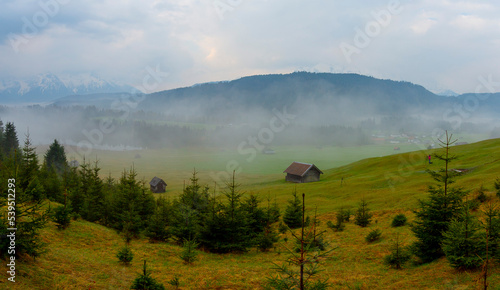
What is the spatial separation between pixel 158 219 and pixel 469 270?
23.1m

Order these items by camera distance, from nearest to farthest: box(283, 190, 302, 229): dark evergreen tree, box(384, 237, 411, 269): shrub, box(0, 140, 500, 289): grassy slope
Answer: box(0, 140, 500, 289): grassy slope, box(384, 237, 411, 269): shrub, box(283, 190, 302, 229): dark evergreen tree

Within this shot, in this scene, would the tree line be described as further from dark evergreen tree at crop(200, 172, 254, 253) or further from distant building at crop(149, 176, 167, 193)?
distant building at crop(149, 176, 167, 193)

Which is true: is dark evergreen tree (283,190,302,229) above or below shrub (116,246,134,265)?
below

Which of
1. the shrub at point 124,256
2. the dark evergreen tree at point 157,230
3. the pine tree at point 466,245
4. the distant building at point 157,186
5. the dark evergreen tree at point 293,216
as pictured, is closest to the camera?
the pine tree at point 466,245

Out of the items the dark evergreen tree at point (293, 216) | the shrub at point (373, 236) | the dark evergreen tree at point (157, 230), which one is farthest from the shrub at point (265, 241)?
the dark evergreen tree at point (157, 230)

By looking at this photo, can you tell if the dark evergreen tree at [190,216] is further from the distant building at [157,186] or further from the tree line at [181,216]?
the distant building at [157,186]

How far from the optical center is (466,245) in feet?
47.7

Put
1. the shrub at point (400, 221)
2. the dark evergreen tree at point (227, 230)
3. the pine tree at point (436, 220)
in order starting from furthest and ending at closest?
the shrub at point (400, 221)
the dark evergreen tree at point (227, 230)
the pine tree at point (436, 220)

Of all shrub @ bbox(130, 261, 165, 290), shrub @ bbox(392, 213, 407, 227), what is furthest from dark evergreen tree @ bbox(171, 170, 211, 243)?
shrub @ bbox(392, 213, 407, 227)

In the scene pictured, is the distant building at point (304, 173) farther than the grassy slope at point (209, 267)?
Yes

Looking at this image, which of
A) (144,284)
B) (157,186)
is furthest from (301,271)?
(157,186)

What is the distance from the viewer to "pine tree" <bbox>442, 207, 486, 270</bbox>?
46.6ft

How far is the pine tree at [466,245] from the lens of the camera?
46.6ft

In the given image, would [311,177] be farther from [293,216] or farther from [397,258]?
[397,258]
